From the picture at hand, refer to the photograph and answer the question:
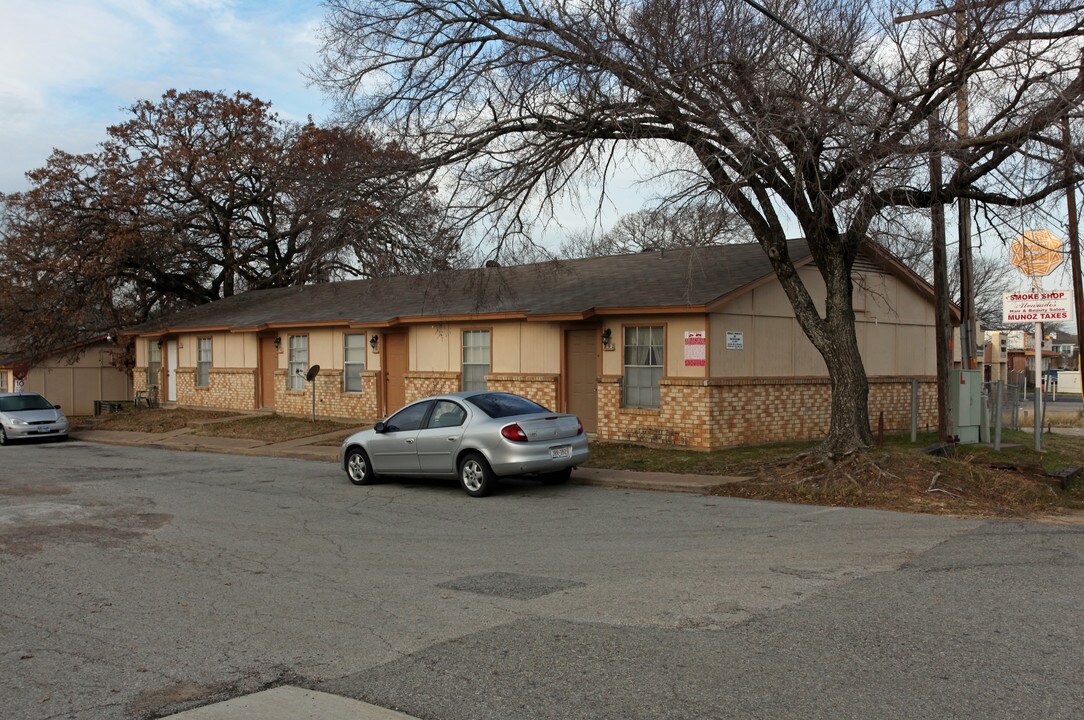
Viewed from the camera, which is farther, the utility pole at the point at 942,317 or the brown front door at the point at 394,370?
the brown front door at the point at 394,370

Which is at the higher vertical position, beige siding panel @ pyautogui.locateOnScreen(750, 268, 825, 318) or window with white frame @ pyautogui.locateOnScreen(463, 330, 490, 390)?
beige siding panel @ pyautogui.locateOnScreen(750, 268, 825, 318)

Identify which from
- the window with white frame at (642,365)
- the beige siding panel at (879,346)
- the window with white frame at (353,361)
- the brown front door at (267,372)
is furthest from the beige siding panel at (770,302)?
the brown front door at (267,372)

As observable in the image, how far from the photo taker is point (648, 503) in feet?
41.7

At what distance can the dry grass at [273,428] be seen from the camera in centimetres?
2325

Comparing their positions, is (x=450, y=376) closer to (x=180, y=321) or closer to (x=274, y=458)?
(x=274, y=458)

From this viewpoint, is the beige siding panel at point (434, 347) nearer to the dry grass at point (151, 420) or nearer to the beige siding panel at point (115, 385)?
the dry grass at point (151, 420)

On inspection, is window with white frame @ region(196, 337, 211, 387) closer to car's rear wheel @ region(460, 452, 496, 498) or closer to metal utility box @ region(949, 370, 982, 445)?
car's rear wheel @ region(460, 452, 496, 498)

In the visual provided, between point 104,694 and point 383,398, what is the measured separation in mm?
19316

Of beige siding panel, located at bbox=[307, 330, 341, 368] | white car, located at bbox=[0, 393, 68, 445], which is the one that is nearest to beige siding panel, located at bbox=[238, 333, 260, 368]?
beige siding panel, located at bbox=[307, 330, 341, 368]

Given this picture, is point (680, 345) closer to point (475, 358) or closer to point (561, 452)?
point (561, 452)

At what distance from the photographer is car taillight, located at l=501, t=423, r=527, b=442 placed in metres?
Result: 13.1

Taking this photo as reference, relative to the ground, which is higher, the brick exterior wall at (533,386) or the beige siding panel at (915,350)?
the beige siding panel at (915,350)

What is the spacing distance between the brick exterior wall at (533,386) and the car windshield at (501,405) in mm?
5628

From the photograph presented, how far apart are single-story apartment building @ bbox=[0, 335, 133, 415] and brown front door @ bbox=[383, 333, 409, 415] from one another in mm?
16307
